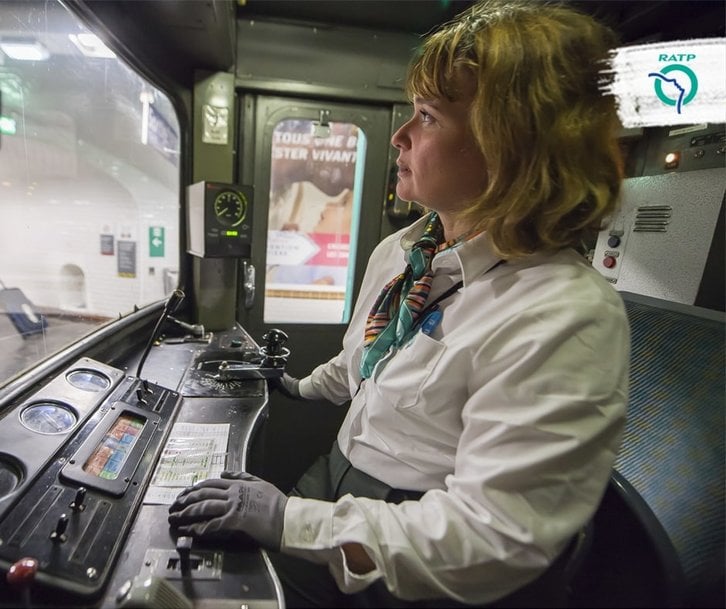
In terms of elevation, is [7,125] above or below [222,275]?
above

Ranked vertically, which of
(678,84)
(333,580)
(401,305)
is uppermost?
(678,84)

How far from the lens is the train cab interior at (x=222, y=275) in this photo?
806 millimetres

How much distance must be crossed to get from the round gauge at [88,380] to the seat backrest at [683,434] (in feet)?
5.08

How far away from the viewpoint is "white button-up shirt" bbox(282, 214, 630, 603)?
63cm

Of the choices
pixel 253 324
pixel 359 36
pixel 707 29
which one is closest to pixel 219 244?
pixel 253 324

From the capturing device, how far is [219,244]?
7.07 ft

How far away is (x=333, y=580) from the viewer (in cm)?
96

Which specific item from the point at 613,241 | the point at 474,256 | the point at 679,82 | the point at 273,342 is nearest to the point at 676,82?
the point at 679,82


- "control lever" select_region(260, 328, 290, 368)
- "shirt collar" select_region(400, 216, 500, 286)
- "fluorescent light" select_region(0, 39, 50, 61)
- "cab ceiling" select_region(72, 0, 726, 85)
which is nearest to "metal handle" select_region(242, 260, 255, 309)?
"control lever" select_region(260, 328, 290, 368)

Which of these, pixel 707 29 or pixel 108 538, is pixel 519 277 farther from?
pixel 707 29

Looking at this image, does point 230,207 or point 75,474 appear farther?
point 230,207

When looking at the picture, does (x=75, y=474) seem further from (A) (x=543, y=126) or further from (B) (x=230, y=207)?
(B) (x=230, y=207)

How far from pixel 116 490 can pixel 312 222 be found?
8.05ft

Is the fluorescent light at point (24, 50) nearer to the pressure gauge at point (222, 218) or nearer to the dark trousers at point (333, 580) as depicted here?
the pressure gauge at point (222, 218)
